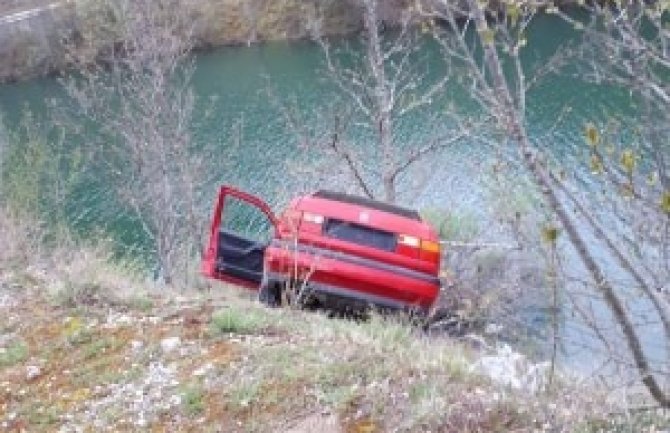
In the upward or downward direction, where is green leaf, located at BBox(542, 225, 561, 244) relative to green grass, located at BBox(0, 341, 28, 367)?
upward

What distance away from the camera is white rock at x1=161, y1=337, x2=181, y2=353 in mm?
5446

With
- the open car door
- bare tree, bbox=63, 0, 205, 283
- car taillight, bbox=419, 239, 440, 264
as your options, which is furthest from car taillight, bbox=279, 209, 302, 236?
bare tree, bbox=63, 0, 205, 283

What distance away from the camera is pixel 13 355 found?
222 inches

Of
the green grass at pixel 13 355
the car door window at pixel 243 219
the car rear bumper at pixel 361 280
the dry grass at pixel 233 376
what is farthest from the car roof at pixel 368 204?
the car door window at pixel 243 219

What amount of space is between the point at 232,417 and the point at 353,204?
5379 mm

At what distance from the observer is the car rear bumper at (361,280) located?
9.21 meters

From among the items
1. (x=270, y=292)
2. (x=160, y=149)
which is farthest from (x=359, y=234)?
(x=160, y=149)

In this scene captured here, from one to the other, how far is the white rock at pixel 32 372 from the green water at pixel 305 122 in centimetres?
706

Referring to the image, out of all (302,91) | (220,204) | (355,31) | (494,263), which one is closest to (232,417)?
(220,204)

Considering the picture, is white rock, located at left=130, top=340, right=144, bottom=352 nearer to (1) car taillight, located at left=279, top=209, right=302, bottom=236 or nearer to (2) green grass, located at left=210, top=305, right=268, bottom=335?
(2) green grass, located at left=210, top=305, right=268, bottom=335

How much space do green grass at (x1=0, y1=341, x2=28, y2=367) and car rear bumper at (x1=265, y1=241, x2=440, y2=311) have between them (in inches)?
140

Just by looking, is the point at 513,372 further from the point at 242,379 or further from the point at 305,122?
the point at 305,122

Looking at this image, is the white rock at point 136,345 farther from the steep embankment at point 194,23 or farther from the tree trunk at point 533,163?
the steep embankment at point 194,23

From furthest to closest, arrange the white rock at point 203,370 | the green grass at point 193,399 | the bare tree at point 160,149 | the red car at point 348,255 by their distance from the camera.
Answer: the bare tree at point 160,149 → the red car at point 348,255 → the white rock at point 203,370 → the green grass at point 193,399
